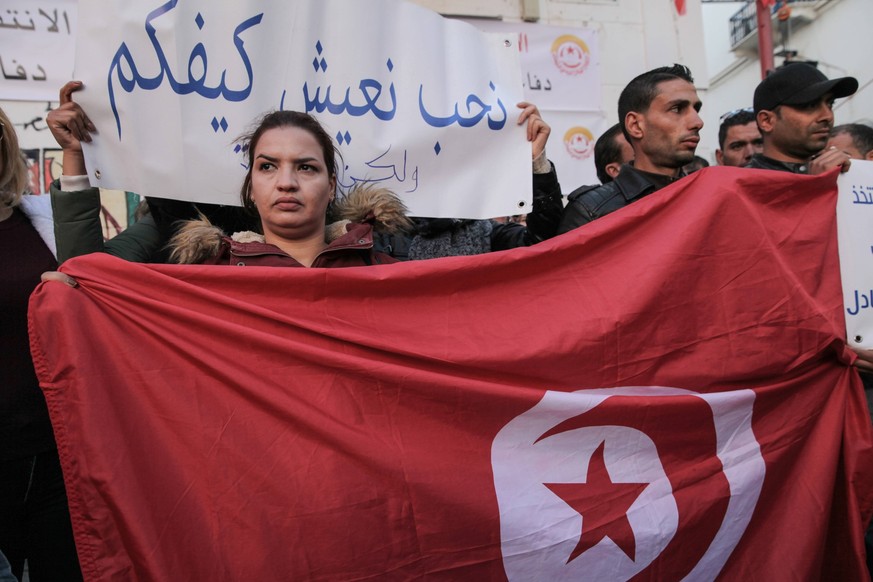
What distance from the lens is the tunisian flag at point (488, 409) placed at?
5.57 ft

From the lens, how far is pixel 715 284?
7.14 feet

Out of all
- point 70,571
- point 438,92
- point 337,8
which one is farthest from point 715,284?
point 70,571

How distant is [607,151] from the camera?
388 cm

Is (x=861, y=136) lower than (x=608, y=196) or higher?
higher

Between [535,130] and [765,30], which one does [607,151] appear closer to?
[535,130]

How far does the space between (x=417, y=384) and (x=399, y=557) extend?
1.25 feet

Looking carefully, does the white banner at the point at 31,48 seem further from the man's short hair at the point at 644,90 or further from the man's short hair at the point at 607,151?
the man's short hair at the point at 644,90

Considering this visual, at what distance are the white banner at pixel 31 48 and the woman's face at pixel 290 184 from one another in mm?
3105

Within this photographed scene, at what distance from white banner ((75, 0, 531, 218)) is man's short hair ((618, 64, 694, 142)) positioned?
49 centimetres

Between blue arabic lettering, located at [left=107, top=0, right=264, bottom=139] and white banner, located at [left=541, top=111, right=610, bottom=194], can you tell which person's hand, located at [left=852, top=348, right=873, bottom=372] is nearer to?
blue arabic lettering, located at [left=107, top=0, right=264, bottom=139]

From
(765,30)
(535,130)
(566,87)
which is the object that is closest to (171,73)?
(535,130)

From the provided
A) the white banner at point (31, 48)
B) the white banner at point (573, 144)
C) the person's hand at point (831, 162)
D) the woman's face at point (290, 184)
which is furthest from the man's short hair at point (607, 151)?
the white banner at point (31, 48)

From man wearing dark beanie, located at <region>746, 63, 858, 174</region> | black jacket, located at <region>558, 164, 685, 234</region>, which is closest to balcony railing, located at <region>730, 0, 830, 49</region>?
man wearing dark beanie, located at <region>746, 63, 858, 174</region>

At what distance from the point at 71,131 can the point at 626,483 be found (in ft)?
5.74
